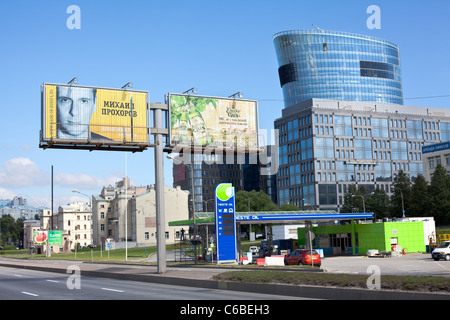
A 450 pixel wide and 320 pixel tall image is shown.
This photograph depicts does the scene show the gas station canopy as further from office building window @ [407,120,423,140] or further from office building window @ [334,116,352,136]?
office building window @ [407,120,423,140]

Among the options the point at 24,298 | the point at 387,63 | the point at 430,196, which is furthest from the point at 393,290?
the point at 387,63

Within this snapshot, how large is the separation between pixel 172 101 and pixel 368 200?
92.8 metres

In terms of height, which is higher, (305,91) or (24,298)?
(305,91)

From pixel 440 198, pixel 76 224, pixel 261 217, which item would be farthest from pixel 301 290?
pixel 76 224

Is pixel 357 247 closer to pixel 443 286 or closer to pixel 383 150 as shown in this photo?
pixel 443 286

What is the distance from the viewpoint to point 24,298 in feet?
63.3

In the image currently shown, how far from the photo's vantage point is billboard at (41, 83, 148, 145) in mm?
29531

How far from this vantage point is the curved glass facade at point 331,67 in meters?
179

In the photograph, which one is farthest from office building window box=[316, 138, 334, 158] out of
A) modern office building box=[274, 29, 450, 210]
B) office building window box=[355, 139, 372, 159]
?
office building window box=[355, 139, 372, 159]

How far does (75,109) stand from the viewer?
30.1 meters

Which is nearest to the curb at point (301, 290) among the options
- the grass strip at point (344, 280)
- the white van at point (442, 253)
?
the grass strip at point (344, 280)

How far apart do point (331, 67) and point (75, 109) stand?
522 ft

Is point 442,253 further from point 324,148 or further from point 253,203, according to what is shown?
point 324,148
